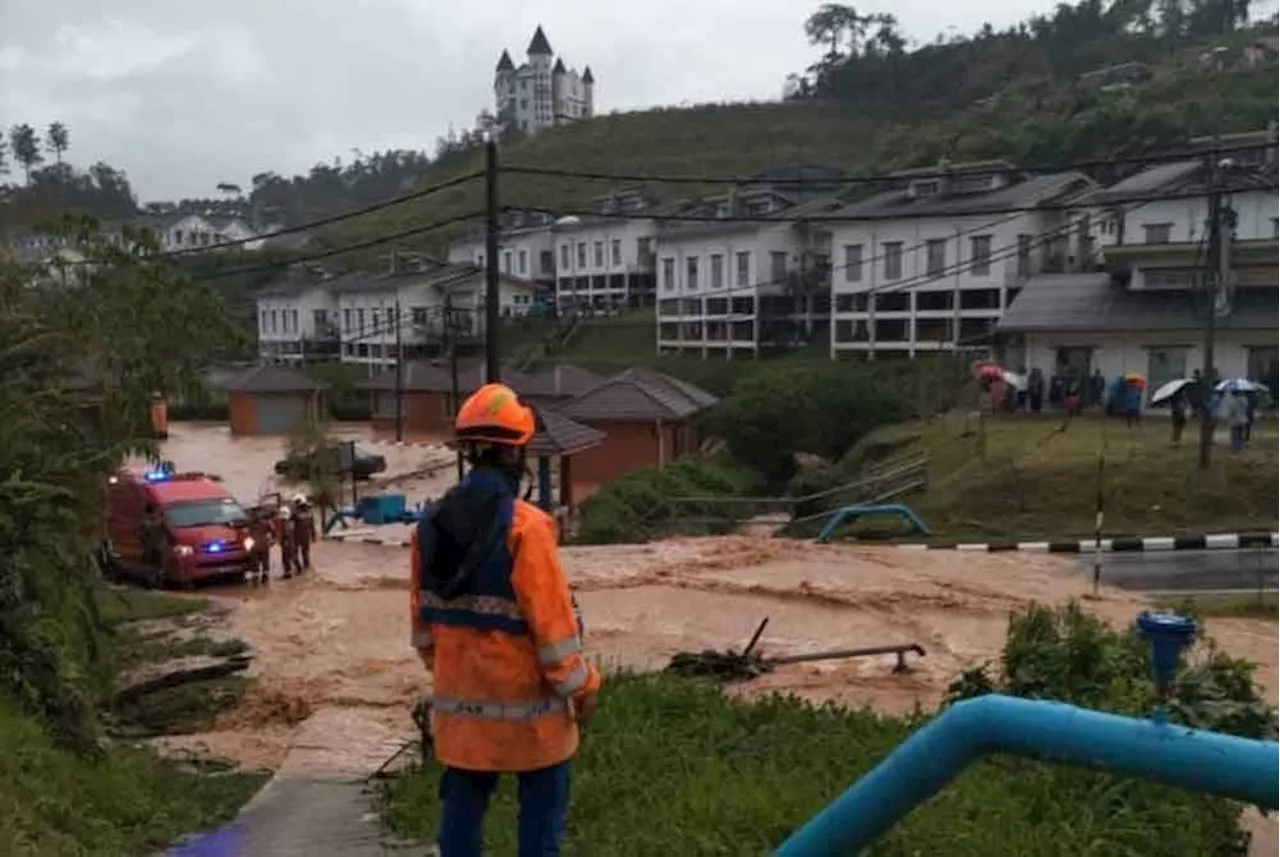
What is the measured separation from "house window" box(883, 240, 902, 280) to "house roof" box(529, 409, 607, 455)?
22.5 m

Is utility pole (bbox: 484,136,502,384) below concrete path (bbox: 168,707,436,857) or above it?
above

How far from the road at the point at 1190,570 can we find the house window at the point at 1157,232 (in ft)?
82.8

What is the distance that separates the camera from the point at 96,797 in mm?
6715

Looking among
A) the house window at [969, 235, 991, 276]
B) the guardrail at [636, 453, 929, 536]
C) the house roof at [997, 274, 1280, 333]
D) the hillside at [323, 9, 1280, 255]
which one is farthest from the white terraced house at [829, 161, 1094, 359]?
the guardrail at [636, 453, 929, 536]

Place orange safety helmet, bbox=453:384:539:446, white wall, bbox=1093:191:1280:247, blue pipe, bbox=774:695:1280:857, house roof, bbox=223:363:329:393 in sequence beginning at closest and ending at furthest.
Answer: blue pipe, bbox=774:695:1280:857
orange safety helmet, bbox=453:384:539:446
white wall, bbox=1093:191:1280:247
house roof, bbox=223:363:329:393

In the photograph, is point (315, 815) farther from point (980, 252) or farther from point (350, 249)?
point (980, 252)

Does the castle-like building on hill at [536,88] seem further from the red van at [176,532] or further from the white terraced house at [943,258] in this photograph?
the red van at [176,532]

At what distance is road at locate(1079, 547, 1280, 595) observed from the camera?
1892 cm

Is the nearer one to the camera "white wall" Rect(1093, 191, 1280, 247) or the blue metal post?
the blue metal post

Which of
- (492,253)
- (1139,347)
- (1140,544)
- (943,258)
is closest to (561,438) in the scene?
(492,253)

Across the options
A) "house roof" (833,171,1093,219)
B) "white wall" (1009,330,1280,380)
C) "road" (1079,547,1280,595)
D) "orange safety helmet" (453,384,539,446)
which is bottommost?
"road" (1079,547,1280,595)

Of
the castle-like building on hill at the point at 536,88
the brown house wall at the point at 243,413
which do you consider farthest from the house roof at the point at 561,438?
the castle-like building on hill at the point at 536,88

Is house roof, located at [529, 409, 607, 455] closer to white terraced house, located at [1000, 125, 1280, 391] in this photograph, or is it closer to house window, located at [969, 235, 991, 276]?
white terraced house, located at [1000, 125, 1280, 391]

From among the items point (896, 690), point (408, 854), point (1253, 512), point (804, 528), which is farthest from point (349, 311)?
point (408, 854)
